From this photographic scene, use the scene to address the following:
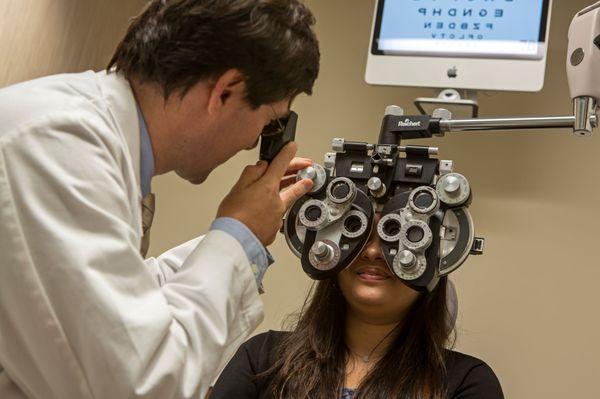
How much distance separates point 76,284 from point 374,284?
92cm

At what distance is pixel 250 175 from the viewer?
4.13 ft

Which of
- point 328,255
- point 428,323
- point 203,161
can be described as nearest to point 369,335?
point 428,323

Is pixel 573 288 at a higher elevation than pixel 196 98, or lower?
lower

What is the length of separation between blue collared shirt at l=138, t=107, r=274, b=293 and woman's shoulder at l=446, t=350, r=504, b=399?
2.38 ft

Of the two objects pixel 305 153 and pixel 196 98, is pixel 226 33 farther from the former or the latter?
pixel 305 153

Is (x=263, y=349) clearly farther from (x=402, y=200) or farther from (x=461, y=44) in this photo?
(x=461, y=44)

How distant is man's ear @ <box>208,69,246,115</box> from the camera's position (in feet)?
3.83

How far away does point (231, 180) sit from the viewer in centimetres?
280

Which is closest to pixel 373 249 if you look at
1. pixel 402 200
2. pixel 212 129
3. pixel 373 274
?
pixel 373 274

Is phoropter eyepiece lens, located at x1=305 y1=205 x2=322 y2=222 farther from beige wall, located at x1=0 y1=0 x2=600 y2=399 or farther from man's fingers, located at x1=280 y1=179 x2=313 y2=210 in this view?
beige wall, located at x1=0 y1=0 x2=600 y2=399

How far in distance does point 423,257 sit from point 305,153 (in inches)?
48.5

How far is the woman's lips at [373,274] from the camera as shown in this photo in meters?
1.74

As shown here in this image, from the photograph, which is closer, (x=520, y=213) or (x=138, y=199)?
(x=138, y=199)

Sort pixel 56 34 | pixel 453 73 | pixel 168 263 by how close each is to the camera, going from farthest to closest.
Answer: pixel 56 34 < pixel 453 73 < pixel 168 263
